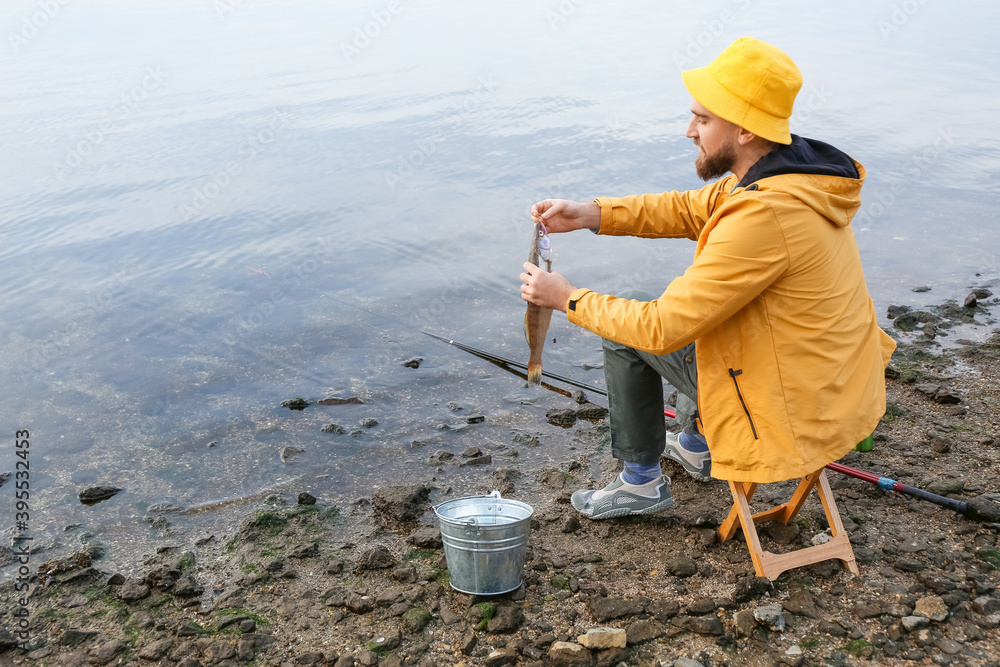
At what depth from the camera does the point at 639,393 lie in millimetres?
3971

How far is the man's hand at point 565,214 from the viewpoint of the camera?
13.5 ft

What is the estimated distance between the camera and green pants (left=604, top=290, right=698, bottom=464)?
3.77 meters

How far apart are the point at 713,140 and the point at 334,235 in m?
6.98

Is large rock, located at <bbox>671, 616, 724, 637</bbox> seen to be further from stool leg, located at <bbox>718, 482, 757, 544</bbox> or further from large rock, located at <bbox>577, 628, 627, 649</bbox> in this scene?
stool leg, located at <bbox>718, 482, 757, 544</bbox>

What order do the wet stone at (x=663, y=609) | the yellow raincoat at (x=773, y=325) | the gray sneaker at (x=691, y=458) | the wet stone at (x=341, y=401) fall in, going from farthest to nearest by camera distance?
1. the wet stone at (x=341, y=401)
2. the gray sneaker at (x=691, y=458)
3. the wet stone at (x=663, y=609)
4. the yellow raincoat at (x=773, y=325)

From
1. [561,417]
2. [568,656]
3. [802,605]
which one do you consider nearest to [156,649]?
[568,656]

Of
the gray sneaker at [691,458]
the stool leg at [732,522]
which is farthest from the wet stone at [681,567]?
the gray sneaker at [691,458]

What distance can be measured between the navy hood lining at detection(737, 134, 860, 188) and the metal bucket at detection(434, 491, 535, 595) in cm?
172

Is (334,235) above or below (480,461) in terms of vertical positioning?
above

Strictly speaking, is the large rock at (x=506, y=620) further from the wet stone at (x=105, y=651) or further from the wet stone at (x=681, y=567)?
the wet stone at (x=105, y=651)

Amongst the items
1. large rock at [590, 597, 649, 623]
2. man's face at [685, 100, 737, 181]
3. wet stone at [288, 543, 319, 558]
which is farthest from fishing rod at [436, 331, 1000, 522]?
wet stone at [288, 543, 319, 558]

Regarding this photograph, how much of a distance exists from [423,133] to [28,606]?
10891 millimetres

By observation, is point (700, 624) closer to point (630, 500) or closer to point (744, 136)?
point (630, 500)

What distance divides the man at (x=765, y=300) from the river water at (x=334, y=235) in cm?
193
